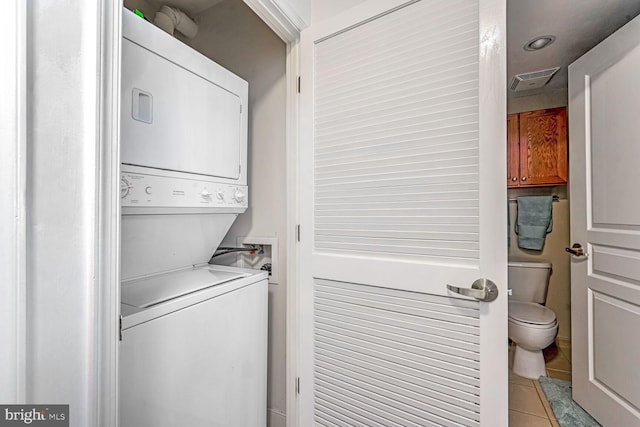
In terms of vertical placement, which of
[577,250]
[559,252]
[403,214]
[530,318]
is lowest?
[530,318]

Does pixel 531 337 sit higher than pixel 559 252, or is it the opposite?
pixel 559 252

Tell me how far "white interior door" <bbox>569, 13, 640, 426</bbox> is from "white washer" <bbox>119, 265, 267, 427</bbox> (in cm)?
189

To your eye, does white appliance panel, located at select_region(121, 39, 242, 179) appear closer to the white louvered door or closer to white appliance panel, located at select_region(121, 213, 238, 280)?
white appliance panel, located at select_region(121, 213, 238, 280)

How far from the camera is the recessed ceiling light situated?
6.38ft

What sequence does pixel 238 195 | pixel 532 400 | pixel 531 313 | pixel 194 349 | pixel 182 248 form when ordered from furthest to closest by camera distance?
pixel 531 313 → pixel 532 400 → pixel 238 195 → pixel 182 248 → pixel 194 349

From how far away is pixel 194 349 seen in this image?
1.04 m

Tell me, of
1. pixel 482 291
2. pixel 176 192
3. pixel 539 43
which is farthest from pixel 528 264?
pixel 176 192

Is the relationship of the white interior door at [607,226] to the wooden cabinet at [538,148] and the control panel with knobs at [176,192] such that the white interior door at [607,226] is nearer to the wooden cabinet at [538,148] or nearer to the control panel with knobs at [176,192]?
the wooden cabinet at [538,148]

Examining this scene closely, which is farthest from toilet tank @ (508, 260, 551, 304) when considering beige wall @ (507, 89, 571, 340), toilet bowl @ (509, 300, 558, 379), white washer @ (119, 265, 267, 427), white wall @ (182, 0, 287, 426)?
white washer @ (119, 265, 267, 427)

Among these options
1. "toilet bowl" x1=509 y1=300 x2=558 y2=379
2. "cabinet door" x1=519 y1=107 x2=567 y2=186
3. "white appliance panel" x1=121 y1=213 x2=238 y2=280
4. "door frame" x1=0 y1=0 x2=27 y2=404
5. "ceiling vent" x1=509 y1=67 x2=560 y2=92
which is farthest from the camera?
"cabinet door" x1=519 y1=107 x2=567 y2=186

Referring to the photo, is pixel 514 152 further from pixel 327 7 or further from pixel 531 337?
pixel 327 7

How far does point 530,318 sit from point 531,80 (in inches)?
79.9

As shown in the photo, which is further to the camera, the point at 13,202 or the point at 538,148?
the point at 538,148

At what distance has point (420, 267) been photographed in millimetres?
1137
